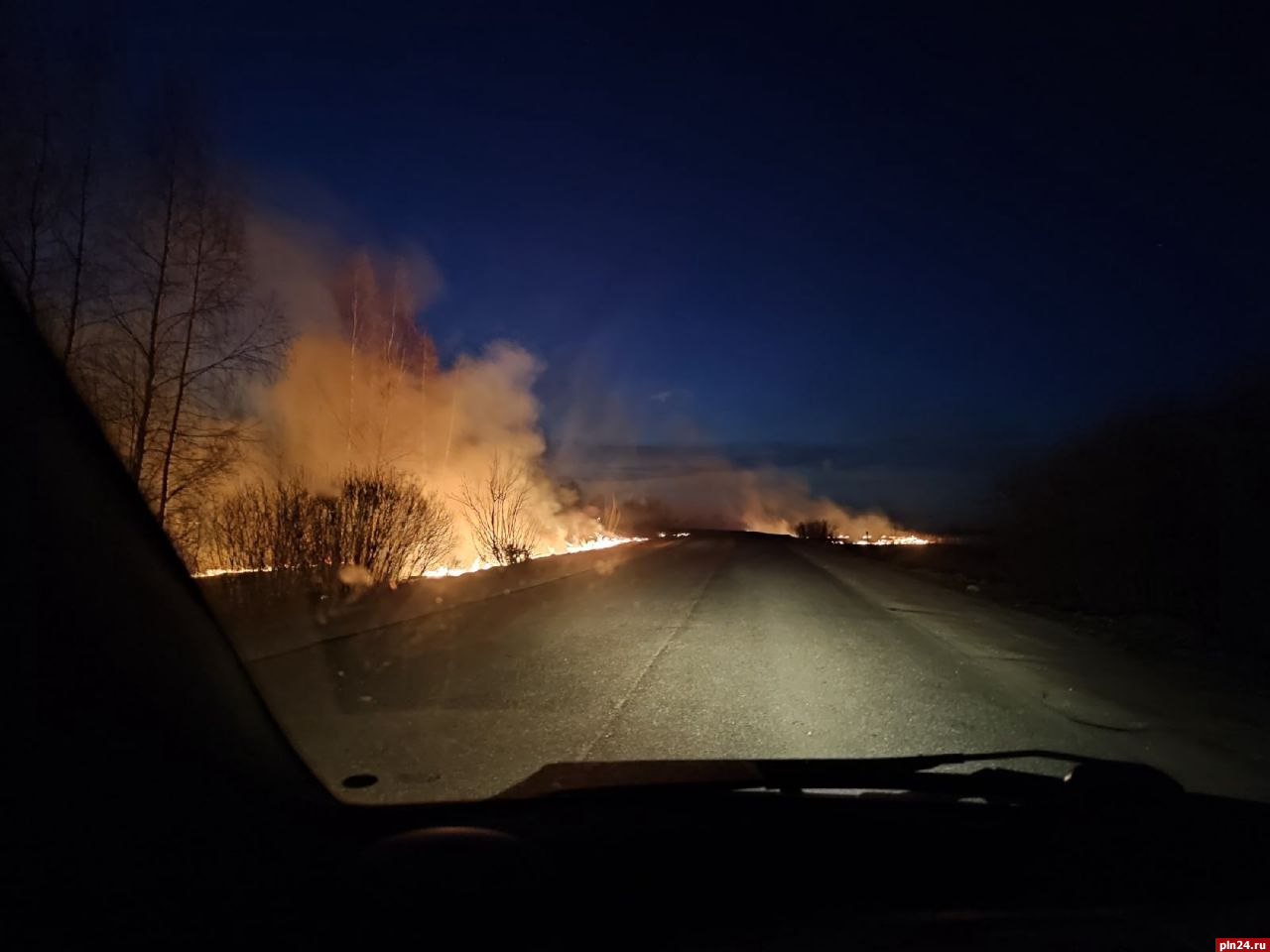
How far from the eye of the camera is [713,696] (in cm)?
882

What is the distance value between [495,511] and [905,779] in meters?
22.8

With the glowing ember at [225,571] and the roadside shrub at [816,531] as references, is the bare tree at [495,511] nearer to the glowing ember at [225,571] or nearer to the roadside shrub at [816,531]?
the glowing ember at [225,571]

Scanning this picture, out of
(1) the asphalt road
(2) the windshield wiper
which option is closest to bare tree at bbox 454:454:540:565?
(1) the asphalt road

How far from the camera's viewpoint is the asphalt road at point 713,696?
6.76 metres

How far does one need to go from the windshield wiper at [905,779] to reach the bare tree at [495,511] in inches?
830

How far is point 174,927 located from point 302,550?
1442 cm

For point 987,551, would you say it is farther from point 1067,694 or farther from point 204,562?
point 204,562

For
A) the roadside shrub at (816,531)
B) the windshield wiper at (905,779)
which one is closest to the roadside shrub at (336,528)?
the windshield wiper at (905,779)

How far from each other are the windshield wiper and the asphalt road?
1.66 metres

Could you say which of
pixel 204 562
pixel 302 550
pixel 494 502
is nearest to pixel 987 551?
pixel 494 502

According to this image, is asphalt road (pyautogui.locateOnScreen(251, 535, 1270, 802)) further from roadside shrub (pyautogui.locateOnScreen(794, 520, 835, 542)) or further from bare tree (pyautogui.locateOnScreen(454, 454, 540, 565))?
roadside shrub (pyautogui.locateOnScreen(794, 520, 835, 542))

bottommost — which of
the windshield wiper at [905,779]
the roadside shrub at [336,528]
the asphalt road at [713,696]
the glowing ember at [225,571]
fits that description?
the asphalt road at [713,696]

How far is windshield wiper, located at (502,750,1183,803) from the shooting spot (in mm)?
3715

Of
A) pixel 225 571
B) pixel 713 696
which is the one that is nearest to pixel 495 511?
pixel 225 571
